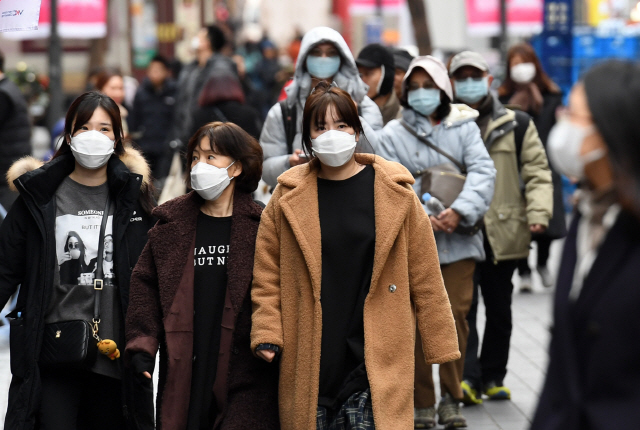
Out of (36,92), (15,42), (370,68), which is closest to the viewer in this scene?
(370,68)

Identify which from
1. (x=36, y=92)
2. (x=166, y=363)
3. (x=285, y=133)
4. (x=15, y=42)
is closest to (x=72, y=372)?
(x=166, y=363)

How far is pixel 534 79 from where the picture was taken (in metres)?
8.93

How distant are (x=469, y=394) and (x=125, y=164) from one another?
284 centimetres

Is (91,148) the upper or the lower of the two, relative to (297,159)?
upper

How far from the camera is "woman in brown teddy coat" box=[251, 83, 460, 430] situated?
444cm

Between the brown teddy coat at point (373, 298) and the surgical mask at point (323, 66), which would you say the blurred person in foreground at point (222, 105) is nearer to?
the surgical mask at point (323, 66)

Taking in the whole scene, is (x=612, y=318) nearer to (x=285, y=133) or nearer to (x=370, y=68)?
(x=285, y=133)

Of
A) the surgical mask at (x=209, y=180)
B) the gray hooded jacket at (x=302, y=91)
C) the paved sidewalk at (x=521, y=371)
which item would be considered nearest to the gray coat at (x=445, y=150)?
→ the gray hooded jacket at (x=302, y=91)

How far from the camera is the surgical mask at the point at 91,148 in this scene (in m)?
4.80

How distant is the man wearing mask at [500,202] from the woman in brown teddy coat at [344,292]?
216cm

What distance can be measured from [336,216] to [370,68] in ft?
8.95

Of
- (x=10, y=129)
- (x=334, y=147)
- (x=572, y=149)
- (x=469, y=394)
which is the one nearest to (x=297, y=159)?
(x=334, y=147)

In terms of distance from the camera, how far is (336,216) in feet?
14.9

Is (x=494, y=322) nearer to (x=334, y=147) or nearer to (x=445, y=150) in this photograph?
(x=445, y=150)
